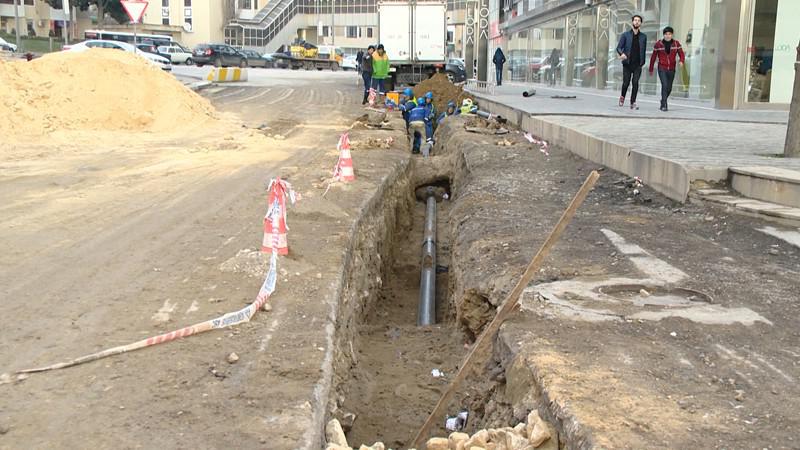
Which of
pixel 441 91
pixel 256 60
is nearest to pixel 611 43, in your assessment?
pixel 441 91

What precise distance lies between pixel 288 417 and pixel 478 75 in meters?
26.4

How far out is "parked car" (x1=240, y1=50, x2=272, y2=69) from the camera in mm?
60031

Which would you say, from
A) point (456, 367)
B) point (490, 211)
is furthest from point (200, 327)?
point (490, 211)

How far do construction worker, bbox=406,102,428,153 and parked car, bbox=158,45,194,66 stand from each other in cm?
3912

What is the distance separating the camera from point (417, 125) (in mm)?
18469

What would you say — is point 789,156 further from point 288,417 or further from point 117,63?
point 117,63

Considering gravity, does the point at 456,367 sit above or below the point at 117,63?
below

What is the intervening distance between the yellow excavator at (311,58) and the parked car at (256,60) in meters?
2.18

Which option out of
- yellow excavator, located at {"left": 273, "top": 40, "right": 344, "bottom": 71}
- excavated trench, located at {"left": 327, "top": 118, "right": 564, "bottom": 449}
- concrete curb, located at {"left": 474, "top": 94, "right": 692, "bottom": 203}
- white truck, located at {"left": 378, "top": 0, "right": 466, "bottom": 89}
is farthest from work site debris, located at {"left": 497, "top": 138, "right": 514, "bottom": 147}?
yellow excavator, located at {"left": 273, "top": 40, "right": 344, "bottom": 71}

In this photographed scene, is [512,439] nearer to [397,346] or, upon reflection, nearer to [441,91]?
[397,346]

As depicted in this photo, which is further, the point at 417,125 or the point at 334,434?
the point at 417,125

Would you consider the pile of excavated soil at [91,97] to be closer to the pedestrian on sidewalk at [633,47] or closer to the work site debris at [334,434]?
the pedestrian on sidewalk at [633,47]

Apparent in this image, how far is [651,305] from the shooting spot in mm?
4926

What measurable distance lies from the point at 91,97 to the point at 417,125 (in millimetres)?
7441
